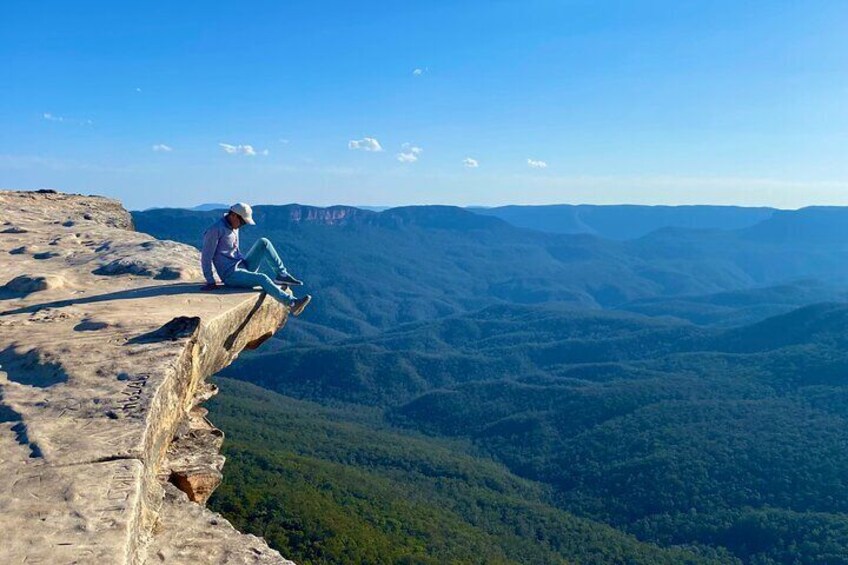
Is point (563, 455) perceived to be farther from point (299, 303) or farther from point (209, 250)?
point (209, 250)

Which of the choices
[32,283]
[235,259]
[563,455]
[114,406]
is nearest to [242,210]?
[235,259]

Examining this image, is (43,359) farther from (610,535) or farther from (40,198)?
(610,535)

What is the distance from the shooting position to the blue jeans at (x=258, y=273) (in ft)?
46.1

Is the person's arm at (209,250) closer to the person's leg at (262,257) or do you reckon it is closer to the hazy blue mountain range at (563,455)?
the person's leg at (262,257)

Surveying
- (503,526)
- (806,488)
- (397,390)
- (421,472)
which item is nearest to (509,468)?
(421,472)

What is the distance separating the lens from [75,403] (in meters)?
8.31

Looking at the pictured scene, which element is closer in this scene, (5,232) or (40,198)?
(5,232)

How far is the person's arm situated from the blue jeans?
0.36 metres

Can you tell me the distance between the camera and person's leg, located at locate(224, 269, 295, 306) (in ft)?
46.0

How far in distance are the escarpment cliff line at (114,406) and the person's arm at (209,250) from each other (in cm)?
56

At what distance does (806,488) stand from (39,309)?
322 feet

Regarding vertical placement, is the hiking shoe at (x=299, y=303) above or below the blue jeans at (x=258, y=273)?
below

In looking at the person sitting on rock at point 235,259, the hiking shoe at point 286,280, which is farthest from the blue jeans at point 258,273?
the hiking shoe at point 286,280

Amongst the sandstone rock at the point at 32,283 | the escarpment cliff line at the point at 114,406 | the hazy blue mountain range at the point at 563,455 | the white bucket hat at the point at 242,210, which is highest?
the white bucket hat at the point at 242,210
